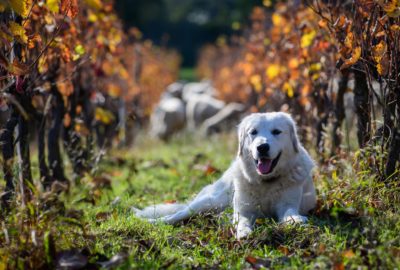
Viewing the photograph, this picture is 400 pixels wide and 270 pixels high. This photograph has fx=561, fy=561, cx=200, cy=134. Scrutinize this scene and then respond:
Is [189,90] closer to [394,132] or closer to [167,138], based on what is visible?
[167,138]

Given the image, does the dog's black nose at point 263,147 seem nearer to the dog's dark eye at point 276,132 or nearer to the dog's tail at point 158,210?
the dog's dark eye at point 276,132

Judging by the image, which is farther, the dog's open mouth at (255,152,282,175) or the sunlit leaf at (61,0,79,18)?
the dog's open mouth at (255,152,282,175)

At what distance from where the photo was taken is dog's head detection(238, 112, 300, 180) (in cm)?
438

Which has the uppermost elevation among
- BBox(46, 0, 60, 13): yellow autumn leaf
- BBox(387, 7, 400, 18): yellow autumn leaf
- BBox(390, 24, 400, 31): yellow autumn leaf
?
BBox(46, 0, 60, 13): yellow autumn leaf

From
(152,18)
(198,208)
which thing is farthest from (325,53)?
(152,18)

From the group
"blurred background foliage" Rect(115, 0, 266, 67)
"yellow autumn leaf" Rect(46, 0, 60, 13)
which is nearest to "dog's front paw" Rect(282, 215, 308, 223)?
"yellow autumn leaf" Rect(46, 0, 60, 13)

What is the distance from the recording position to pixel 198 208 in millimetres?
4734

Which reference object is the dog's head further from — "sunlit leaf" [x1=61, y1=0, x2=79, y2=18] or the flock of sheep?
the flock of sheep

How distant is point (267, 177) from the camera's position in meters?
4.57

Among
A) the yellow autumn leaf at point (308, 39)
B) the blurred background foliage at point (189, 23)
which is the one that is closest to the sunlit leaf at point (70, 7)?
the yellow autumn leaf at point (308, 39)

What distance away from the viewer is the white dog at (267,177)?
4.42m

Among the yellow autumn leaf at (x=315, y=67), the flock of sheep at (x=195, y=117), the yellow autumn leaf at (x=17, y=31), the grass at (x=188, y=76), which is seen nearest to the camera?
the yellow autumn leaf at (x=17, y=31)

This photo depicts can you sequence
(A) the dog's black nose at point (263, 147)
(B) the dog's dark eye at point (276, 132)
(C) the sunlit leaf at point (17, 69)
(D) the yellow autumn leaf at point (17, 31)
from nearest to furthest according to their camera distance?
(C) the sunlit leaf at point (17, 69)
(D) the yellow autumn leaf at point (17, 31)
(A) the dog's black nose at point (263, 147)
(B) the dog's dark eye at point (276, 132)

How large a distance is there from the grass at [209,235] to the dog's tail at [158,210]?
0.18 m
